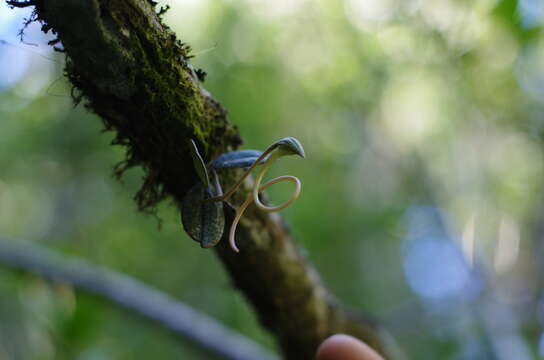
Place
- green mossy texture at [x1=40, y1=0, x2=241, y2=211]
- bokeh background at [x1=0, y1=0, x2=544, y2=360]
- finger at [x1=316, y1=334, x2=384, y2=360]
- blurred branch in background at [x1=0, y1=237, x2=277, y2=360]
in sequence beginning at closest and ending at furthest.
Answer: green mossy texture at [x1=40, y1=0, x2=241, y2=211] → finger at [x1=316, y1=334, x2=384, y2=360] → blurred branch in background at [x1=0, y1=237, x2=277, y2=360] → bokeh background at [x1=0, y1=0, x2=544, y2=360]

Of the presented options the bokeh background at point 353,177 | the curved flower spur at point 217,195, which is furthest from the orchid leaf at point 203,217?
the bokeh background at point 353,177

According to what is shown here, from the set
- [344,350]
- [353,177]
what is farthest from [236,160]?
[353,177]

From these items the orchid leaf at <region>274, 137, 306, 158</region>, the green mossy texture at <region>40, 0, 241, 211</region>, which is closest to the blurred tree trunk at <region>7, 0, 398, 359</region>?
the green mossy texture at <region>40, 0, 241, 211</region>

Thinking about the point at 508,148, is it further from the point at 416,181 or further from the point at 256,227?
the point at 256,227

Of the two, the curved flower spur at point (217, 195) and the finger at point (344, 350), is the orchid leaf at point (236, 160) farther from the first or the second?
the finger at point (344, 350)

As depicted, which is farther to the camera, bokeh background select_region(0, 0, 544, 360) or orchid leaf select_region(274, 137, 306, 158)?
bokeh background select_region(0, 0, 544, 360)

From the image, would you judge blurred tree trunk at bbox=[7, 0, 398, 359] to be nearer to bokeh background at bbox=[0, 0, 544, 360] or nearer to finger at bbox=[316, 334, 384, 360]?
finger at bbox=[316, 334, 384, 360]

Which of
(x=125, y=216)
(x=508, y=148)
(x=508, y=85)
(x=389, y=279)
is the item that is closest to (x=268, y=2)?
(x=508, y=85)
